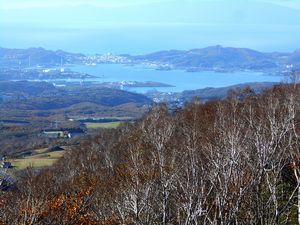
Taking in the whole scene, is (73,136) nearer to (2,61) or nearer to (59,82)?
(59,82)

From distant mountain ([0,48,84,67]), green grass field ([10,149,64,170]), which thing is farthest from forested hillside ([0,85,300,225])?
distant mountain ([0,48,84,67])

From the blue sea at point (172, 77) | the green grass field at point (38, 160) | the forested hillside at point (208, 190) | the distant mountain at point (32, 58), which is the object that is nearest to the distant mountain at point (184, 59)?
the distant mountain at point (32, 58)

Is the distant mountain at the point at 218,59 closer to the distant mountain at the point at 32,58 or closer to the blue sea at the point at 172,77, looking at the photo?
the blue sea at the point at 172,77

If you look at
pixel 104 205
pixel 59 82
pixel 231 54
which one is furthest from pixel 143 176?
pixel 231 54

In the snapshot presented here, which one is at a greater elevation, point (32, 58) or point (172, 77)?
point (32, 58)

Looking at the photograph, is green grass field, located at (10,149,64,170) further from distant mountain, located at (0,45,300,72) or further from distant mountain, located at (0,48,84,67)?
distant mountain, located at (0,48,84,67)

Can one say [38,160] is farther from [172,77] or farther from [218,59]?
[218,59]

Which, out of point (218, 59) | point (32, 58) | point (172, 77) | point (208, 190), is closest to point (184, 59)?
point (218, 59)
